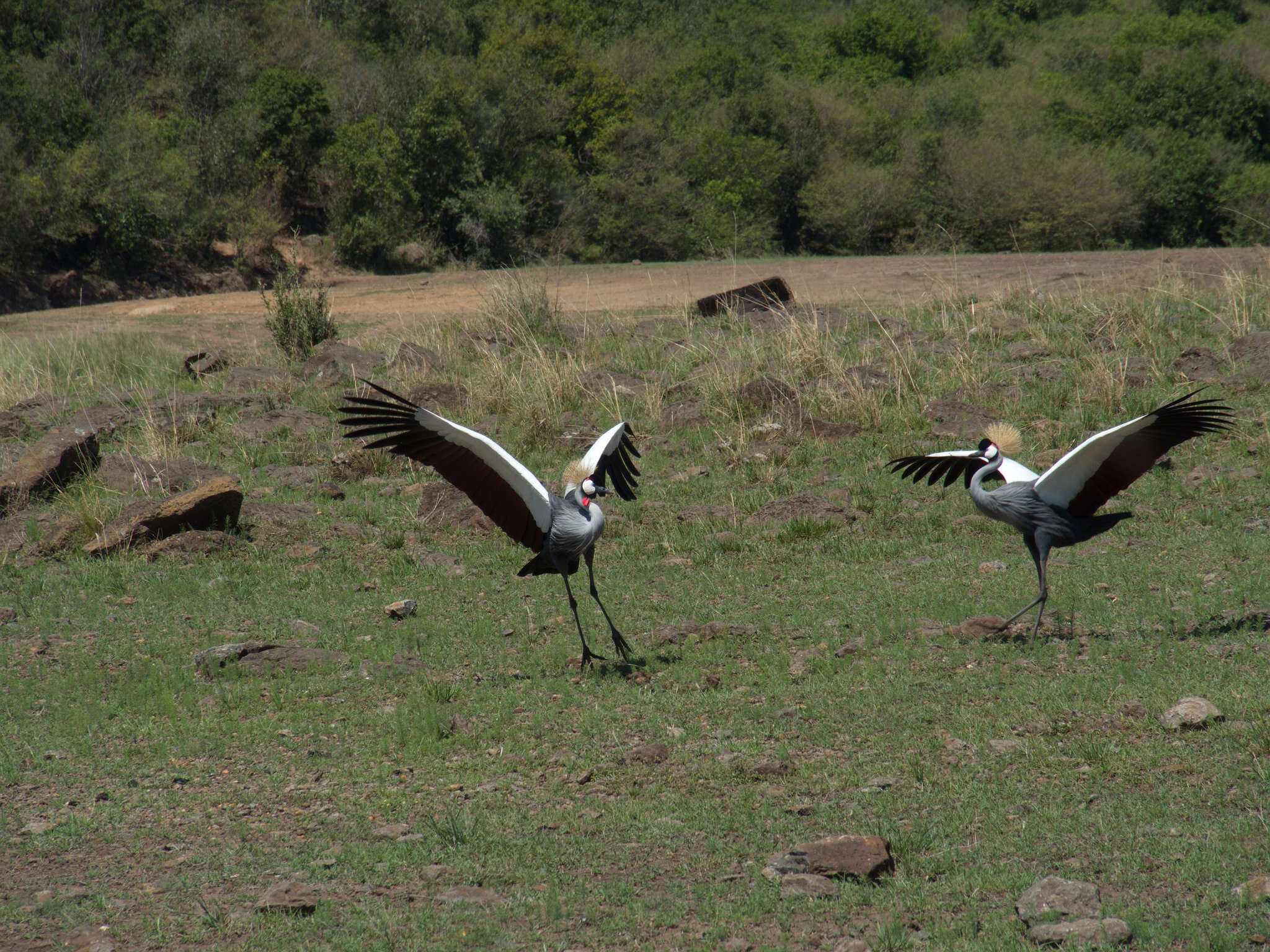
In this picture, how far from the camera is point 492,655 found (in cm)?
645


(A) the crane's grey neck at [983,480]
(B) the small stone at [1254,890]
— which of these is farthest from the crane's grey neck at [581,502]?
(B) the small stone at [1254,890]

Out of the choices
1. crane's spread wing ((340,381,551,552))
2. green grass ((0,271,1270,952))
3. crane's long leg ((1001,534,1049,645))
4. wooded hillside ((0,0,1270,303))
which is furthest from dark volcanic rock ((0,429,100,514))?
wooded hillside ((0,0,1270,303))

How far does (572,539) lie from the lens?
6004mm

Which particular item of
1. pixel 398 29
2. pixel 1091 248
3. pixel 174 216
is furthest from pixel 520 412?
pixel 398 29

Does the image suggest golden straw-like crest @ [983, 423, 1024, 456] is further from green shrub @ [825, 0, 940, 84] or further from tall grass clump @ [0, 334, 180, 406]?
green shrub @ [825, 0, 940, 84]

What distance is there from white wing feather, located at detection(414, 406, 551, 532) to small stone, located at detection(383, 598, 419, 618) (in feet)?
5.19

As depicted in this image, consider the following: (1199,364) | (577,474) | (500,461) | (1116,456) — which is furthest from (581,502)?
(1199,364)

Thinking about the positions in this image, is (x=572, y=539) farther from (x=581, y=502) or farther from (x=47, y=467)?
(x=47, y=467)

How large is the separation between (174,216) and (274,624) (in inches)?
808

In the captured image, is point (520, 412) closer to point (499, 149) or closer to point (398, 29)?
point (499, 149)

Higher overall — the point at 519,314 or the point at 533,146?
the point at 533,146

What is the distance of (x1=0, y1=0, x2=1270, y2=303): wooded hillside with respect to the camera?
82.2ft

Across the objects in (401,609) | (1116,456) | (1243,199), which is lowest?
(1243,199)

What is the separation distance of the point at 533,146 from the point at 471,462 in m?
23.7
